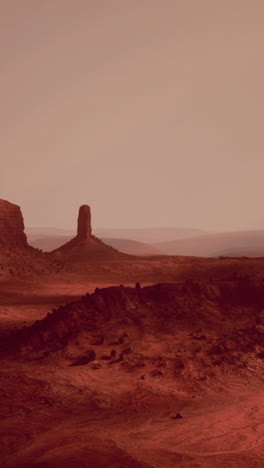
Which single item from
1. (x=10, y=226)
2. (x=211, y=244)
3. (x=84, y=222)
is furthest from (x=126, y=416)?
(x=211, y=244)

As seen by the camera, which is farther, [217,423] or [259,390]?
[259,390]

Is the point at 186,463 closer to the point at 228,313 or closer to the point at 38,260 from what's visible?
the point at 228,313

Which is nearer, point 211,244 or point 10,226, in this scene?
point 10,226

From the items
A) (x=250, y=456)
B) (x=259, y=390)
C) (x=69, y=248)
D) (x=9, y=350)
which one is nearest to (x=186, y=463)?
(x=250, y=456)

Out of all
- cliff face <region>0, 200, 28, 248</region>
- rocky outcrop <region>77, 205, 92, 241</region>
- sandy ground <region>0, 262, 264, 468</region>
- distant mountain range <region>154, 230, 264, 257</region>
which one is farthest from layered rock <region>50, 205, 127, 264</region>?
distant mountain range <region>154, 230, 264, 257</region>

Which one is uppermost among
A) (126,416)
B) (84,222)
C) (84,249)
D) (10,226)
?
(84,222)

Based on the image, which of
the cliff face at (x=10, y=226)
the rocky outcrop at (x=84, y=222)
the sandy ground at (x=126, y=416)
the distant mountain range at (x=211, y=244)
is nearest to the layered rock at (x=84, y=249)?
the rocky outcrop at (x=84, y=222)

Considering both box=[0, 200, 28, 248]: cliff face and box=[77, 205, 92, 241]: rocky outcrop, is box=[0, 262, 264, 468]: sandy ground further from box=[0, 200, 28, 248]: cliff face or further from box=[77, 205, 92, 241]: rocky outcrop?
box=[77, 205, 92, 241]: rocky outcrop

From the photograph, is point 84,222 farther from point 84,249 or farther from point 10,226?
point 10,226
